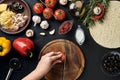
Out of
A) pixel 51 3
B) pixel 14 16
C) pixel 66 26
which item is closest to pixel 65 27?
pixel 66 26

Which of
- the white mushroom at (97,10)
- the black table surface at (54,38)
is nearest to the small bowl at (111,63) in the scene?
the black table surface at (54,38)

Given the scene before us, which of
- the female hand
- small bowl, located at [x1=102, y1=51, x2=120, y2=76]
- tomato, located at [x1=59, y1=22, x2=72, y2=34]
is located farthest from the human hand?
small bowl, located at [x1=102, y1=51, x2=120, y2=76]

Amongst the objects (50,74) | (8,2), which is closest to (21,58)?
(50,74)

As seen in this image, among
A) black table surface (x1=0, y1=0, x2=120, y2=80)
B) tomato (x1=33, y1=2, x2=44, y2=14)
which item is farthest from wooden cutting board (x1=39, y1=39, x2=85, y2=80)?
tomato (x1=33, y1=2, x2=44, y2=14)

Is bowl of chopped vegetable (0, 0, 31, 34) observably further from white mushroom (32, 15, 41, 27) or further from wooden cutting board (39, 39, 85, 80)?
wooden cutting board (39, 39, 85, 80)

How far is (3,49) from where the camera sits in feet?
5.12

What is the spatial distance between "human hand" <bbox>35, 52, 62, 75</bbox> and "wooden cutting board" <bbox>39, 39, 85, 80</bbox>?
0.04 metres

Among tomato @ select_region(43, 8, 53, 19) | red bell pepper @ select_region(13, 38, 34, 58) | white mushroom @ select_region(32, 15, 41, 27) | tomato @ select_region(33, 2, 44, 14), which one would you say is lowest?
red bell pepper @ select_region(13, 38, 34, 58)

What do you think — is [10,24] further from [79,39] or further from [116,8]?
[116,8]

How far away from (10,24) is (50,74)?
31 cm

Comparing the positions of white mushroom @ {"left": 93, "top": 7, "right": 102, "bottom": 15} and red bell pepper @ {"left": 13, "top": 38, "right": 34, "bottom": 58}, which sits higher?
white mushroom @ {"left": 93, "top": 7, "right": 102, "bottom": 15}

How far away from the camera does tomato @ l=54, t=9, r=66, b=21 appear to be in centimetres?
154

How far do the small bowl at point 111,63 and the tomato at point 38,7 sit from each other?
14.6 inches

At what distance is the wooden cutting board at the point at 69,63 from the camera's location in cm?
156
